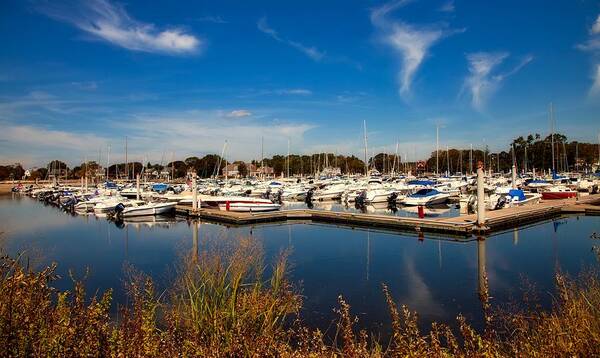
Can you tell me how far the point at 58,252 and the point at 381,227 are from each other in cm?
2241

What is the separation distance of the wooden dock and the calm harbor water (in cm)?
134

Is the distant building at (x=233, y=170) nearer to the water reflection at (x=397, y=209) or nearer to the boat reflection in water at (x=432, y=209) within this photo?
the water reflection at (x=397, y=209)

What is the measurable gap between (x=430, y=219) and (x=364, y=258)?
1065 cm

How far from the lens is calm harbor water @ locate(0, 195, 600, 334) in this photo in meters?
15.1

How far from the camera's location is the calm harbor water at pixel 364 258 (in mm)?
15148

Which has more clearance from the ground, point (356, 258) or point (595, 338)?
point (595, 338)

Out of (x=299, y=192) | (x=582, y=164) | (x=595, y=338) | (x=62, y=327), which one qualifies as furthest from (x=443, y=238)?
(x=582, y=164)

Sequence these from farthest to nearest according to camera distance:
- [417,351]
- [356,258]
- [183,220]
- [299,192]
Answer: [299,192], [183,220], [356,258], [417,351]

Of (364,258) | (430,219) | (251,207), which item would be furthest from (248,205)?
(364,258)

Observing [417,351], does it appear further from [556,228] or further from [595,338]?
[556,228]

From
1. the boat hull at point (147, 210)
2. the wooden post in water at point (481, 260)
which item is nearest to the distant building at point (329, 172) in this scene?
the boat hull at point (147, 210)

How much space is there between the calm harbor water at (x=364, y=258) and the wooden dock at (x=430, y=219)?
1.34 meters

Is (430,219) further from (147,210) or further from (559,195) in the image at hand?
(147,210)

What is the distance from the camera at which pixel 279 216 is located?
3847 cm
